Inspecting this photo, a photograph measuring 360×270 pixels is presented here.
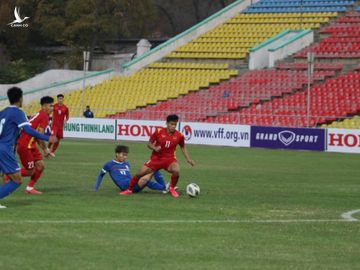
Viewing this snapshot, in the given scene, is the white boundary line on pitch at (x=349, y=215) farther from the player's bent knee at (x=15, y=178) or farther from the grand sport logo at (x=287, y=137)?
the grand sport logo at (x=287, y=137)

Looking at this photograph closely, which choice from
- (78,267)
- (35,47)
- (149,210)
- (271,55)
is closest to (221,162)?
(149,210)

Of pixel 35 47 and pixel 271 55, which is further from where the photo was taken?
pixel 35 47

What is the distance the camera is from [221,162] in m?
33.1

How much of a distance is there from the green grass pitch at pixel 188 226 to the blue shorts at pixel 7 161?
→ 625 millimetres

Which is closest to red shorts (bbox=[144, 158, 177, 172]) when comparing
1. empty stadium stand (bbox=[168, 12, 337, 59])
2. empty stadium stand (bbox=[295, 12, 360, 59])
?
empty stadium stand (bbox=[295, 12, 360, 59])

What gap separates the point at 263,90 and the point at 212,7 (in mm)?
20718

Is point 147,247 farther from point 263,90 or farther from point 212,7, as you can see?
point 212,7

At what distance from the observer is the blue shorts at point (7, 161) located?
17.1 m

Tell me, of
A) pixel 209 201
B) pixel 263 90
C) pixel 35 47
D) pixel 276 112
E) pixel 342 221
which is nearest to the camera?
pixel 342 221

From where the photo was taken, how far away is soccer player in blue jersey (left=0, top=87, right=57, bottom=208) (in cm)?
1712

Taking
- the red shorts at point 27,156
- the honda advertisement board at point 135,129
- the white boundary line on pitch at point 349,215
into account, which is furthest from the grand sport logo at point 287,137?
the white boundary line on pitch at point 349,215

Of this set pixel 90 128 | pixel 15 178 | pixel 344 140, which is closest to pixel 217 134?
pixel 344 140

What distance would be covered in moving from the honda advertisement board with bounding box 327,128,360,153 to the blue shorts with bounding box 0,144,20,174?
83.4 feet

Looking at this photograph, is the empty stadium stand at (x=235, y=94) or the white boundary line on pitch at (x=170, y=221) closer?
the white boundary line on pitch at (x=170, y=221)
